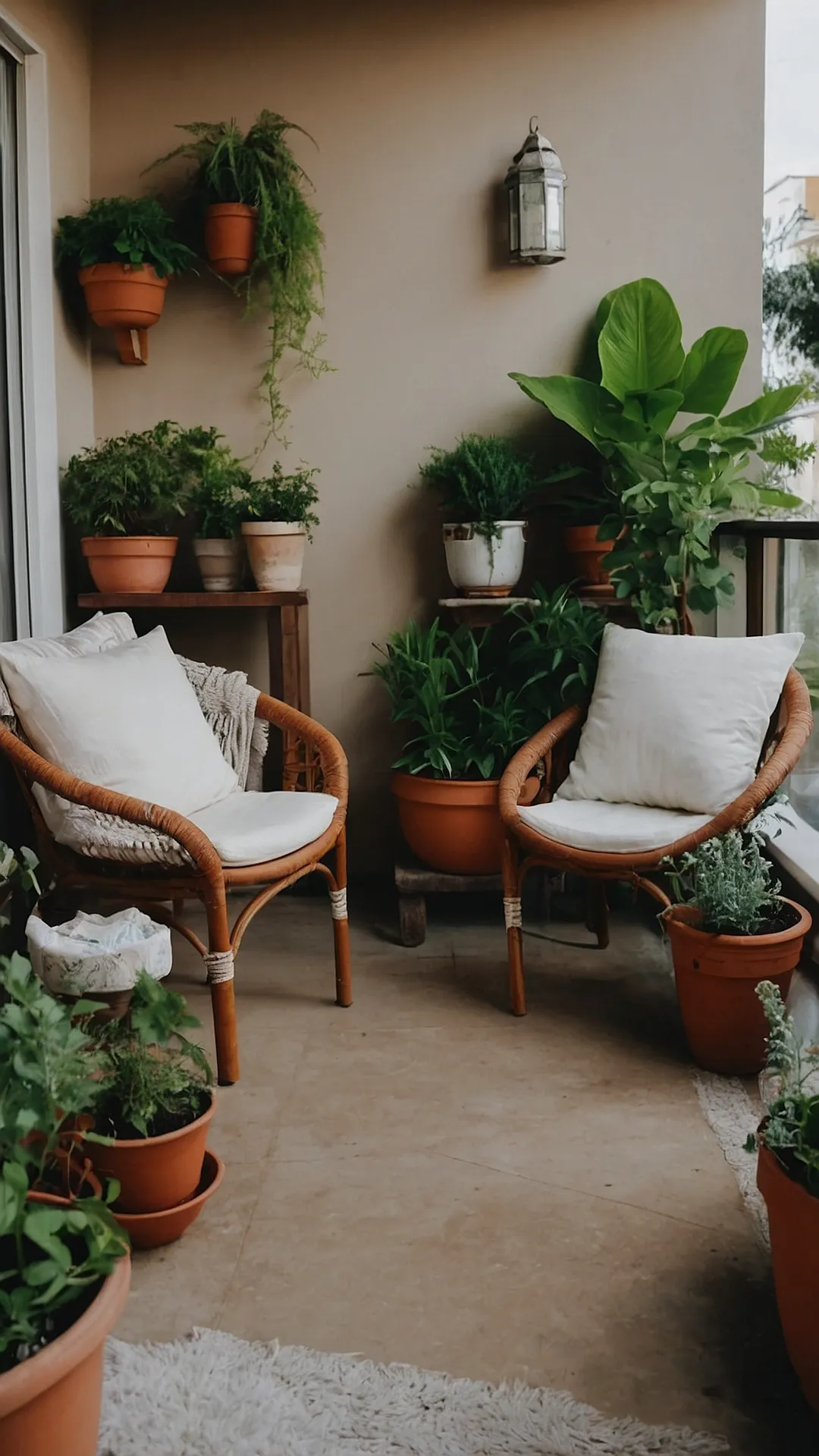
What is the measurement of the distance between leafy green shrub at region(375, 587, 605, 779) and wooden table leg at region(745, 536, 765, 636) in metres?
0.46

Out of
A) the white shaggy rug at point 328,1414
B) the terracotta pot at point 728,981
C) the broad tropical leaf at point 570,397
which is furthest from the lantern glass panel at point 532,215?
the white shaggy rug at point 328,1414

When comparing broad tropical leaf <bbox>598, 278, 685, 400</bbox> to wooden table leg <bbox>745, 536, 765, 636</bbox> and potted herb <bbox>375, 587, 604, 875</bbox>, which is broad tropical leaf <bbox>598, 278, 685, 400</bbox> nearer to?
wooden table leg <bbox>745, 536, 765, 636</bbox>

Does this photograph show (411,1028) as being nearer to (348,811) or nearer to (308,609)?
(348,811)

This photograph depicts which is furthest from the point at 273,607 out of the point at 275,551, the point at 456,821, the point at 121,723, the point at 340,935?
the point at 340,935

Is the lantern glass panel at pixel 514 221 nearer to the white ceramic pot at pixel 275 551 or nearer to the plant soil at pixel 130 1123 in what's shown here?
the white ceramic pot at pixel 275 551

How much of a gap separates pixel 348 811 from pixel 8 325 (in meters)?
1.75

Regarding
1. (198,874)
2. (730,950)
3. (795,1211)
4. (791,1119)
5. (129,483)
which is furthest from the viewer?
(129,483)

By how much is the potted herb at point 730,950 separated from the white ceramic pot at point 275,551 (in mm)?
1525

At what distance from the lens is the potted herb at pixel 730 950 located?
2.52 meters

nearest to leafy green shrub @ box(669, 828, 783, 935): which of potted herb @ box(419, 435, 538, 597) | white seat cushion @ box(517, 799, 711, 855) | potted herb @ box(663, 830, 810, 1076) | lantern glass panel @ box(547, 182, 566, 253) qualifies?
potted herb @ box(663, 830, 810, 1076)

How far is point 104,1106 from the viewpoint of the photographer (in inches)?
78.6

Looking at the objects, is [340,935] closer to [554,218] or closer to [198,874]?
[198,874]

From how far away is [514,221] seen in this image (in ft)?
11.9

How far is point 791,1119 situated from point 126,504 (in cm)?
255
